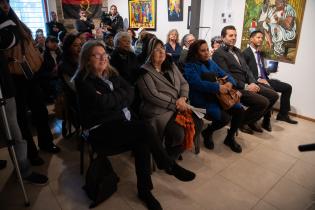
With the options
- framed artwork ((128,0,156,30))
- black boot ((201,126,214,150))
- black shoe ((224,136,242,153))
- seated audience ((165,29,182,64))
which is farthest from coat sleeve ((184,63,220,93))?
framed artwork ((128,0,156,30))

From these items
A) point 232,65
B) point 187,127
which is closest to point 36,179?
point 187,127

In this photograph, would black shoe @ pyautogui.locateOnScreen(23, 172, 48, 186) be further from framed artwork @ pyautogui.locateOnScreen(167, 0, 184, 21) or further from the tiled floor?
framed artwork @ pyautogui.locateOnScreen(167, 0, 184, 21)

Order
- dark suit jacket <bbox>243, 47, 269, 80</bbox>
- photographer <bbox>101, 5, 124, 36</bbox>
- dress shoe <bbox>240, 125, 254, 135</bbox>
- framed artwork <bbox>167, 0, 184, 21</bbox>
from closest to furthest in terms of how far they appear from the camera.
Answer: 1. dress shoe <bbox>240, 125, 254, 135</bbox>
2. dark suit jacket <bbox>243, 47, 269, 80</bbox>
3. framed artwork <bbox>167, 0, 184, 21</bbox>
4. photographer <bbox>101, 5, 124, 36</bbox>

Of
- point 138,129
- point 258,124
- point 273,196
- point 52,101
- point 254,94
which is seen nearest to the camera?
point 138,129

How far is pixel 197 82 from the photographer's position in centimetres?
252

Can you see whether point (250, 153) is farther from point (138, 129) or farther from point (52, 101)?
point (52, 101)

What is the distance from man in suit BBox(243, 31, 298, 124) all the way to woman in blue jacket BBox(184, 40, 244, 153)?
0.80m

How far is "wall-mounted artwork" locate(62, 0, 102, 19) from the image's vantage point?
6539mm

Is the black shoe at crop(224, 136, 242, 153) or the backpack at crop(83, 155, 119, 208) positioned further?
the black shoe at crop(224, 136, 242, 153)

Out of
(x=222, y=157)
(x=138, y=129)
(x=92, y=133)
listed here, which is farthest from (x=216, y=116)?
(x=92, y=133)

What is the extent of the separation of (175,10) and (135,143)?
4543 mm

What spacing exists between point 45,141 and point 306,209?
2.46 m

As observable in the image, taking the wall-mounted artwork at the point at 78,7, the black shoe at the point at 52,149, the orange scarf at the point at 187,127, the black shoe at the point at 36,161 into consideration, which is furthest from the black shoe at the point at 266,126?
the wall-mounted artwork at the point at 78,7

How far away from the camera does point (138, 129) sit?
70.6 inches
